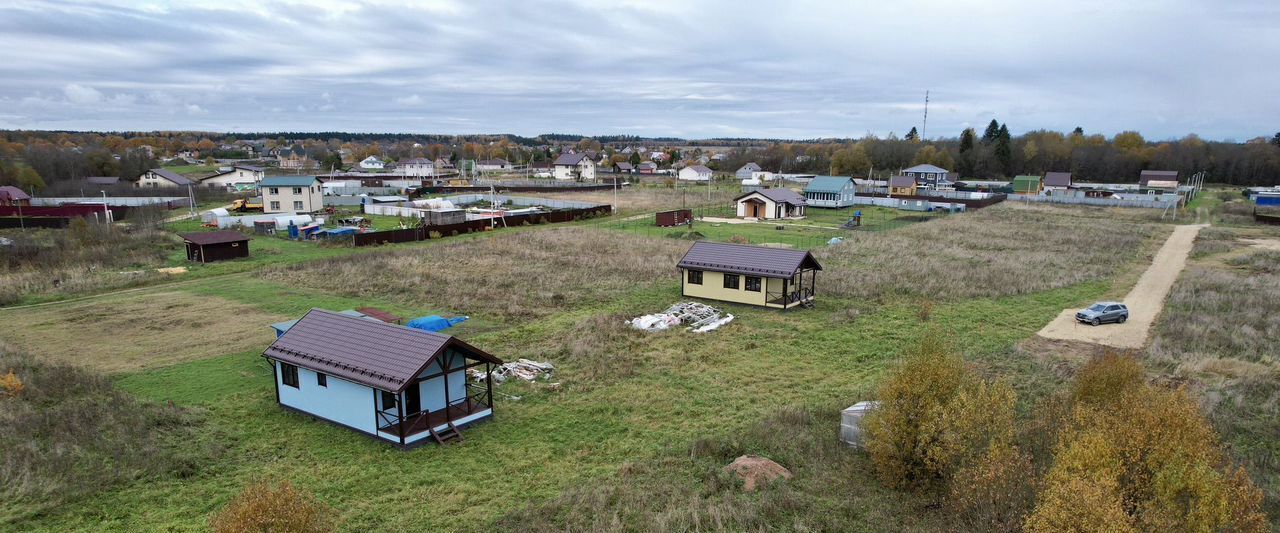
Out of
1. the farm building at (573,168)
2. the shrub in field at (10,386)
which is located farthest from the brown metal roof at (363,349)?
the farm building at (573,168)

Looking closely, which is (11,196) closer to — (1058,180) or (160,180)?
(160,180)

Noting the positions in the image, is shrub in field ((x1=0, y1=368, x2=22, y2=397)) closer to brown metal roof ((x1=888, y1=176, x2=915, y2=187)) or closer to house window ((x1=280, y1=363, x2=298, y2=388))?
house window ((x1=280, y1=363, x2=298, y2=388))

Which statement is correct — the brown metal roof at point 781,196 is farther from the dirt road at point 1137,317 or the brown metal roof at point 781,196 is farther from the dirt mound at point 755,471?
the dirt mound at point 755,471

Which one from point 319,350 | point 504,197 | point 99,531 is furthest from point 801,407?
point 504,197

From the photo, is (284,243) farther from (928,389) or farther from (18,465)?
(928,389)

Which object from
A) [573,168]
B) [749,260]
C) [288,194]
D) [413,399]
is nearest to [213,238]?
[288,194]
